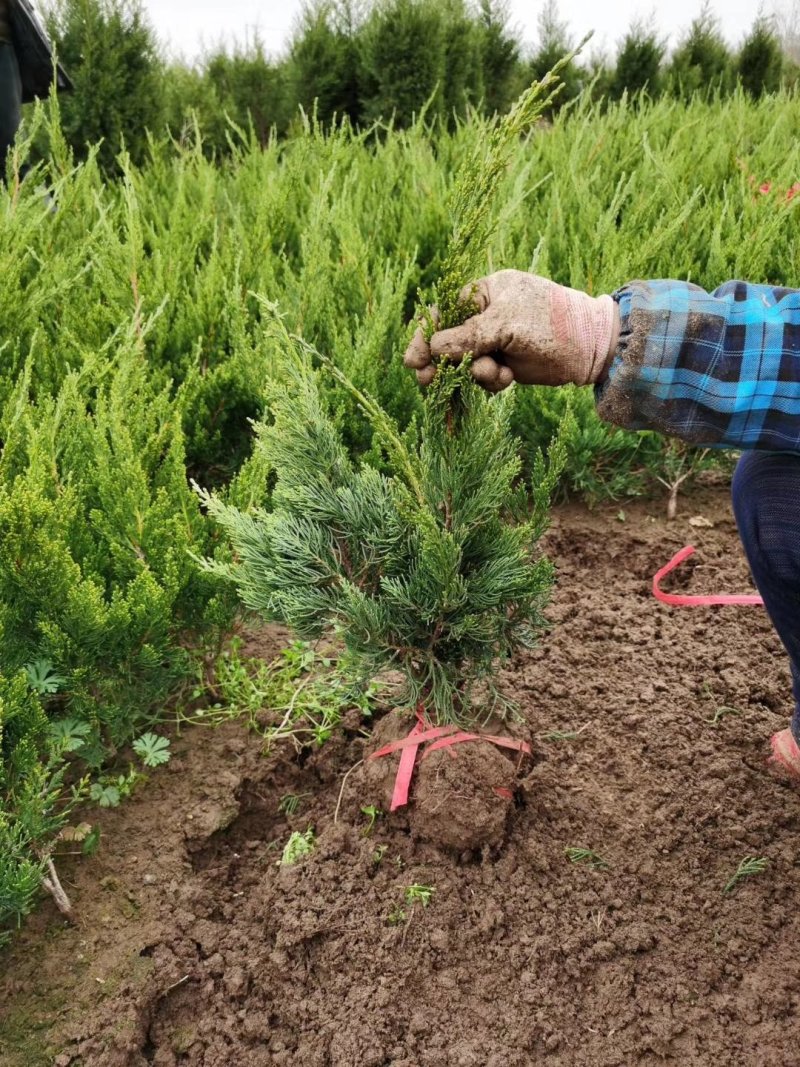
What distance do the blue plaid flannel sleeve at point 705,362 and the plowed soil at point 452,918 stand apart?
846mm

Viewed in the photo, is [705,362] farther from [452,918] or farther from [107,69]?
[107,69]

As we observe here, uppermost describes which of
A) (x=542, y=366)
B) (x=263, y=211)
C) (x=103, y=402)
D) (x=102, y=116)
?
(x=102, y=116)

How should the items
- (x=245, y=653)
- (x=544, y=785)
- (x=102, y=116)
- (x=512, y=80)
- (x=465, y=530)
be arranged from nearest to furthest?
(x=465, y=530) < (x=544, y=785) < (x=245, y=653) < (x=102, y=116) < (x=512, y=80)

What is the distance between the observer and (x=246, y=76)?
810 centimetres

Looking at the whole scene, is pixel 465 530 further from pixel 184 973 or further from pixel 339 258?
pixel 339 258

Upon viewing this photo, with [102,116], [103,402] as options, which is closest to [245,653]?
[103,402]

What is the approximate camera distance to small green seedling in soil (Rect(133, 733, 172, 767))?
2.14 meters

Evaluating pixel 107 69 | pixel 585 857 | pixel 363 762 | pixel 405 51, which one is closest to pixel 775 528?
pixel 585 857

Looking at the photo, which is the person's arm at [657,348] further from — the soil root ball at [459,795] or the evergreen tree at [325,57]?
the evergreen tree at [325,57]

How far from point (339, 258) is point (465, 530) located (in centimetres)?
240

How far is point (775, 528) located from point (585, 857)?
31.7 inches

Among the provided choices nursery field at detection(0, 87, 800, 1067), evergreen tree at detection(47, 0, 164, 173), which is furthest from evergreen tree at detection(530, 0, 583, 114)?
nursery field at detection(0, 87, 800, 1067)

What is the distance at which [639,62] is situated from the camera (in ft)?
31.6

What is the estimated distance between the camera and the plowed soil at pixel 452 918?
1.65 metres
